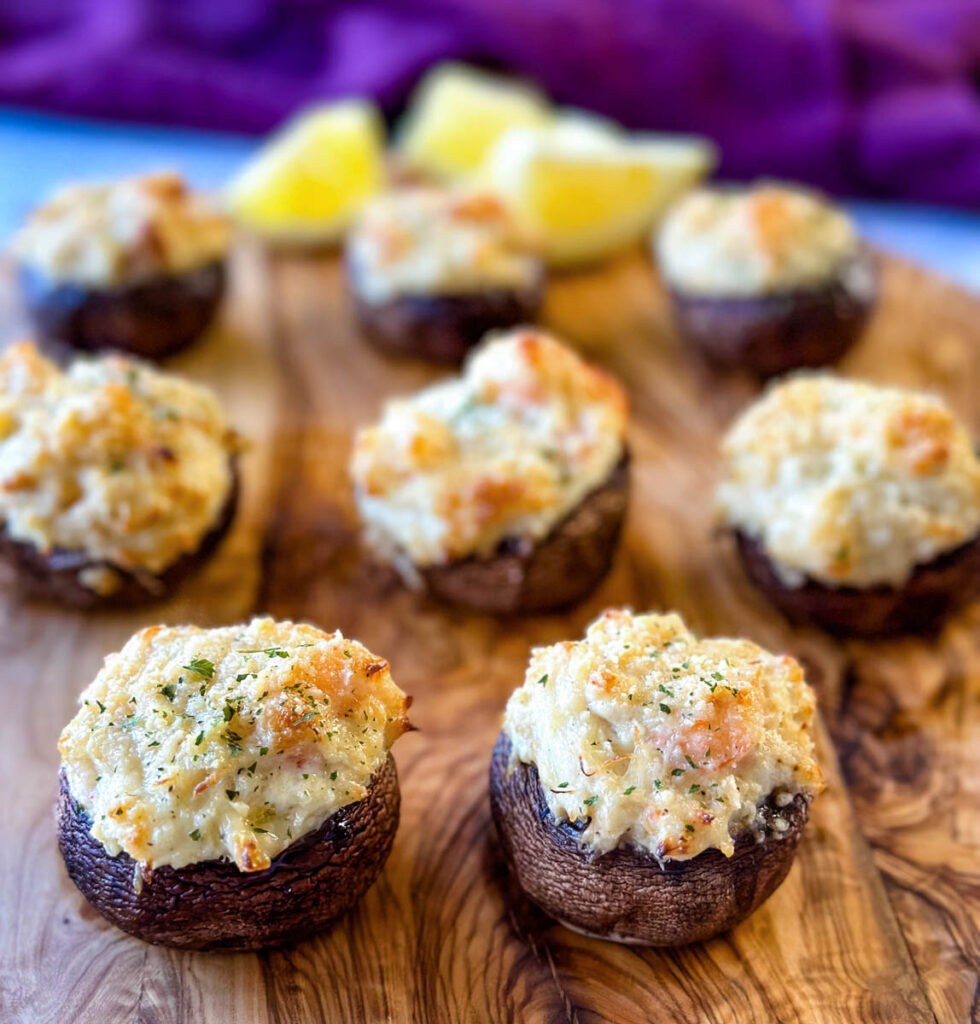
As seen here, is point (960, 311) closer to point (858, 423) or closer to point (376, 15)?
point (858, 423)

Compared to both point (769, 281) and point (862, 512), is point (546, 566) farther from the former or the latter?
point (769, 281)

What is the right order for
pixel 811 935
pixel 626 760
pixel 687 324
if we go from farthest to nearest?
pixel 687 324
pixel 811 935
pixel 626 760

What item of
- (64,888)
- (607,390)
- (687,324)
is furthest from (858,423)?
(64,888)

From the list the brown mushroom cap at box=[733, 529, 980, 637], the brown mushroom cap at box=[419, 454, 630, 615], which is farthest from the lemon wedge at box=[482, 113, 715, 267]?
the brown mushroom cap at box=[733, 529, 980, 637]

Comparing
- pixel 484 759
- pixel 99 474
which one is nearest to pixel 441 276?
pixel 99 474

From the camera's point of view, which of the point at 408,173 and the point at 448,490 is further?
the point at 408,173

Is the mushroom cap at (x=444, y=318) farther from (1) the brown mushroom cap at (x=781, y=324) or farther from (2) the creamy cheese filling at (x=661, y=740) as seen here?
(2) the creamy cheese filling at (x=661, y=740)
